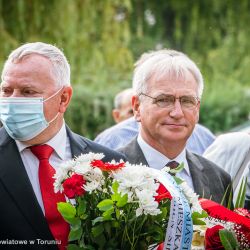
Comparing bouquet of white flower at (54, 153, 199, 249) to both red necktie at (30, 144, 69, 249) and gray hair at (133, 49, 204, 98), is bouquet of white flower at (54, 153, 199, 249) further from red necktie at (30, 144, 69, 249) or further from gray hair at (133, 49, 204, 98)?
gray hair at (133, 49, 204, 98)

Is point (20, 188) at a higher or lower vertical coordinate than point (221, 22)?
higher

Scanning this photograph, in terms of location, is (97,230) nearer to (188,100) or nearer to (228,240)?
(228,240)

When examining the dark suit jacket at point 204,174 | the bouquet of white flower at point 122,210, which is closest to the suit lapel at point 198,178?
the dark suit jacket at point 204,174

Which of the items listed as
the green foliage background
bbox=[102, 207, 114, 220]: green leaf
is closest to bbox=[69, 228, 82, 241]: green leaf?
bbox=[102, 207, 114, 220]: green leaf

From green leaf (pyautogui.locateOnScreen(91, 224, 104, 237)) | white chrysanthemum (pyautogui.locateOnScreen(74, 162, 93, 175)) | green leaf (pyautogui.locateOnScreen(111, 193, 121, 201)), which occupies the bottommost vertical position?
green leaf (pyautogui.locateOnScreen(91, 224, 104, 237))

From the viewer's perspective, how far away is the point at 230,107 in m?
17.0

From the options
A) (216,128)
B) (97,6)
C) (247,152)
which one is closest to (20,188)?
(247,152)

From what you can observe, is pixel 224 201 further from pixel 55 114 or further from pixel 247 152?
pixel 55 114

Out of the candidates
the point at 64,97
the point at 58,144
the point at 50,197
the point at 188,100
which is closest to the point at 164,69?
the point at 188,100

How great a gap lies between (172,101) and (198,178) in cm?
53

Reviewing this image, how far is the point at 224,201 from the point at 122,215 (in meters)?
1.46

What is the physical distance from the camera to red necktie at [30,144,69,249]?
4.11 m

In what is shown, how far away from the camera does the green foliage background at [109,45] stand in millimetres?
11391

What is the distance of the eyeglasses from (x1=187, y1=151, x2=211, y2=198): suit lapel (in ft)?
1.35
